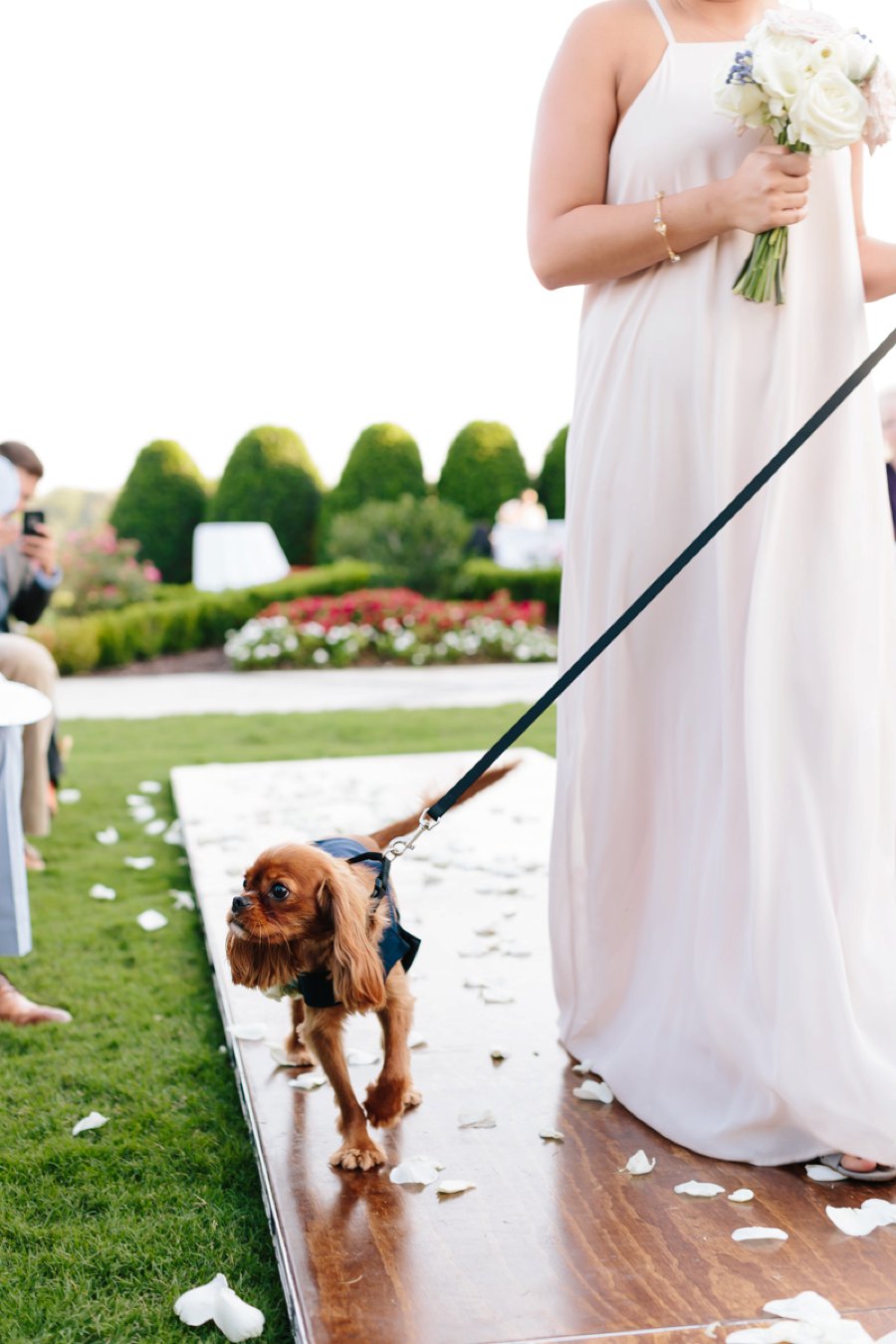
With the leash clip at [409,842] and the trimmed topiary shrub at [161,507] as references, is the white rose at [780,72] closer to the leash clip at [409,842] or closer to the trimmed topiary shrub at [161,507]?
the leash clip at [409,842]

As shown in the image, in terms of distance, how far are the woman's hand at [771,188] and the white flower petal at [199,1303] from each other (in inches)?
71.8

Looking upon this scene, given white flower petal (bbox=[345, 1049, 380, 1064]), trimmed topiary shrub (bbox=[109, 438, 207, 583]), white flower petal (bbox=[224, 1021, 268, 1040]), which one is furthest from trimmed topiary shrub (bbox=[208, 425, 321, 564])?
white flower petal (bbox=[345, 1049, 380, 1064])

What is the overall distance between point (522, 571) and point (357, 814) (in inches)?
441

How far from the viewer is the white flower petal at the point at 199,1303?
5.90ft

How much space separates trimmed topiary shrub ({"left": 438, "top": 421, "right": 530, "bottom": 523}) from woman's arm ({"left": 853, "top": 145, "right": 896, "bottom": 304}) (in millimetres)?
17790

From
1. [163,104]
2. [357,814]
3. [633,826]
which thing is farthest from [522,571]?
[633,826]

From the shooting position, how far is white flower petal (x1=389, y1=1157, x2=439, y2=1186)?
2098 millimetres

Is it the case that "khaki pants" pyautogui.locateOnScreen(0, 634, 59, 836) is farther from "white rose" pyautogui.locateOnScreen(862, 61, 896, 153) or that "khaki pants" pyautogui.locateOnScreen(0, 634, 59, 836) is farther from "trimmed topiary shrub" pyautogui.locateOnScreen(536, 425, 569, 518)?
"trimmed topiary shrub" pyautogui.locateOnScreen(536, 425, 569, 518)

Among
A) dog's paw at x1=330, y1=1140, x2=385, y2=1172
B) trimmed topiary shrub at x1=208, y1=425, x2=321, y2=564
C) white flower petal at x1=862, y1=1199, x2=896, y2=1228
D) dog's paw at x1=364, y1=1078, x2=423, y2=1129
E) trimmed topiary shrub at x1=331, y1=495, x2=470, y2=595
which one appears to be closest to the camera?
white flower petal at x1=862, y1=1199, x2=896, y2=1228

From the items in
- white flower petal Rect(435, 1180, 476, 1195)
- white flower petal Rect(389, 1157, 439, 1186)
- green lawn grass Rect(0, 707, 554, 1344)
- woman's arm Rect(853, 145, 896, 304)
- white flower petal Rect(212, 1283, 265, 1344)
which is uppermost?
woman's arm Rect(853, 145, 896, 304)

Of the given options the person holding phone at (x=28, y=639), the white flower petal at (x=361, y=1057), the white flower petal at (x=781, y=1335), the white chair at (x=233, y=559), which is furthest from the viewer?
the white chair at (x=233, y=559)

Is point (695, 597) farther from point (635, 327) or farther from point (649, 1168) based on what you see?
point (649, 1168)

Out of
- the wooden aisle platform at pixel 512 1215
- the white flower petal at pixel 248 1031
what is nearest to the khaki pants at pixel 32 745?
the wooden aisle platform at pixel 512 1215

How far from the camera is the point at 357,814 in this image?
5141 mm
